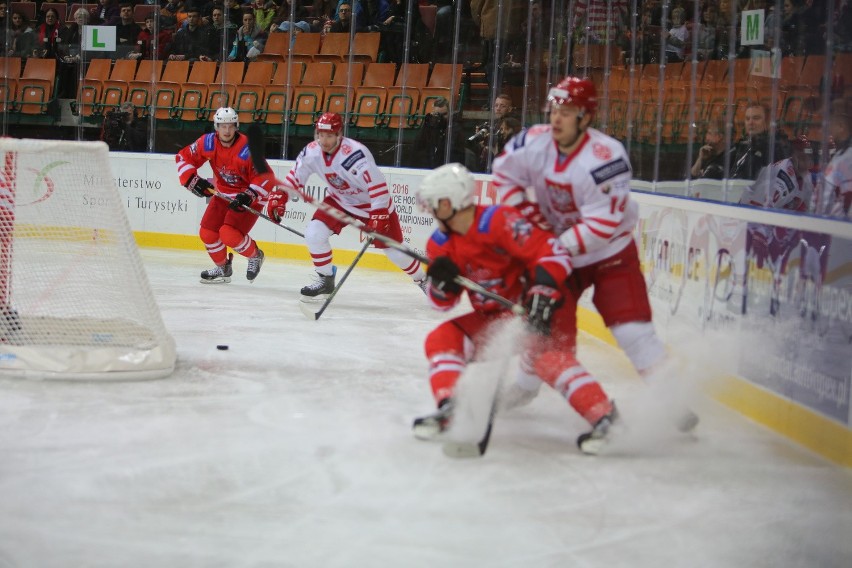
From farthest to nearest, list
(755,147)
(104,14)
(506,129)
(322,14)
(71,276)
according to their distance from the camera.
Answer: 1. (104,14)
2. (322,14)
3. (506,129)
4. (755,147)
5. (71,276)

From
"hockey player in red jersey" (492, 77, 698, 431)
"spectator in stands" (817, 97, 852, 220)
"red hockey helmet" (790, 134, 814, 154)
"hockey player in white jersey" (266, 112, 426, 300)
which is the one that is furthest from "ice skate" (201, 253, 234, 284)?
"spectator in stands" (817, 97, 852, 220)

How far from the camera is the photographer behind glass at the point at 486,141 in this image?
8438 mm

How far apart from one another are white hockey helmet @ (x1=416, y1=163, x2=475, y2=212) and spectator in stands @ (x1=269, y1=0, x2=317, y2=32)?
A: 6.52 meters

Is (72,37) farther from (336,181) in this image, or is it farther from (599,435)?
(599,435)

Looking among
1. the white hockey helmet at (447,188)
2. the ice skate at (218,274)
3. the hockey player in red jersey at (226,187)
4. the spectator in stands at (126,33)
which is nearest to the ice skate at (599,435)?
the white hockey helmet at (447,188)

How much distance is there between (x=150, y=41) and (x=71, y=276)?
5.90m

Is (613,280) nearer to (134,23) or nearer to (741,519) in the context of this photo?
(741,519)

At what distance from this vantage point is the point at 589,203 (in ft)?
11.9

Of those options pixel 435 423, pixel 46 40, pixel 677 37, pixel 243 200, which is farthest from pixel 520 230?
pixel 46 40

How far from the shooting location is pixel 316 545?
8.65 feet

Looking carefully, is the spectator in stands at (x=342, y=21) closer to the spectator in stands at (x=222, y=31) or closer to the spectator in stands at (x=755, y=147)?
the spectator in stands at (x=222, y=31)

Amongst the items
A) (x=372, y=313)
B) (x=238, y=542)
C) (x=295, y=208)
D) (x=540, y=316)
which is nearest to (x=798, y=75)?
(x=540, y=316)

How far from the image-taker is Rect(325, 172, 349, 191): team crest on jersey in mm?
6777

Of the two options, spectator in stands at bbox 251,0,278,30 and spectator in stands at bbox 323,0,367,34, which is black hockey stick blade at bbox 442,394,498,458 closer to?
spectator in stands at bbox 323,0,367,34
